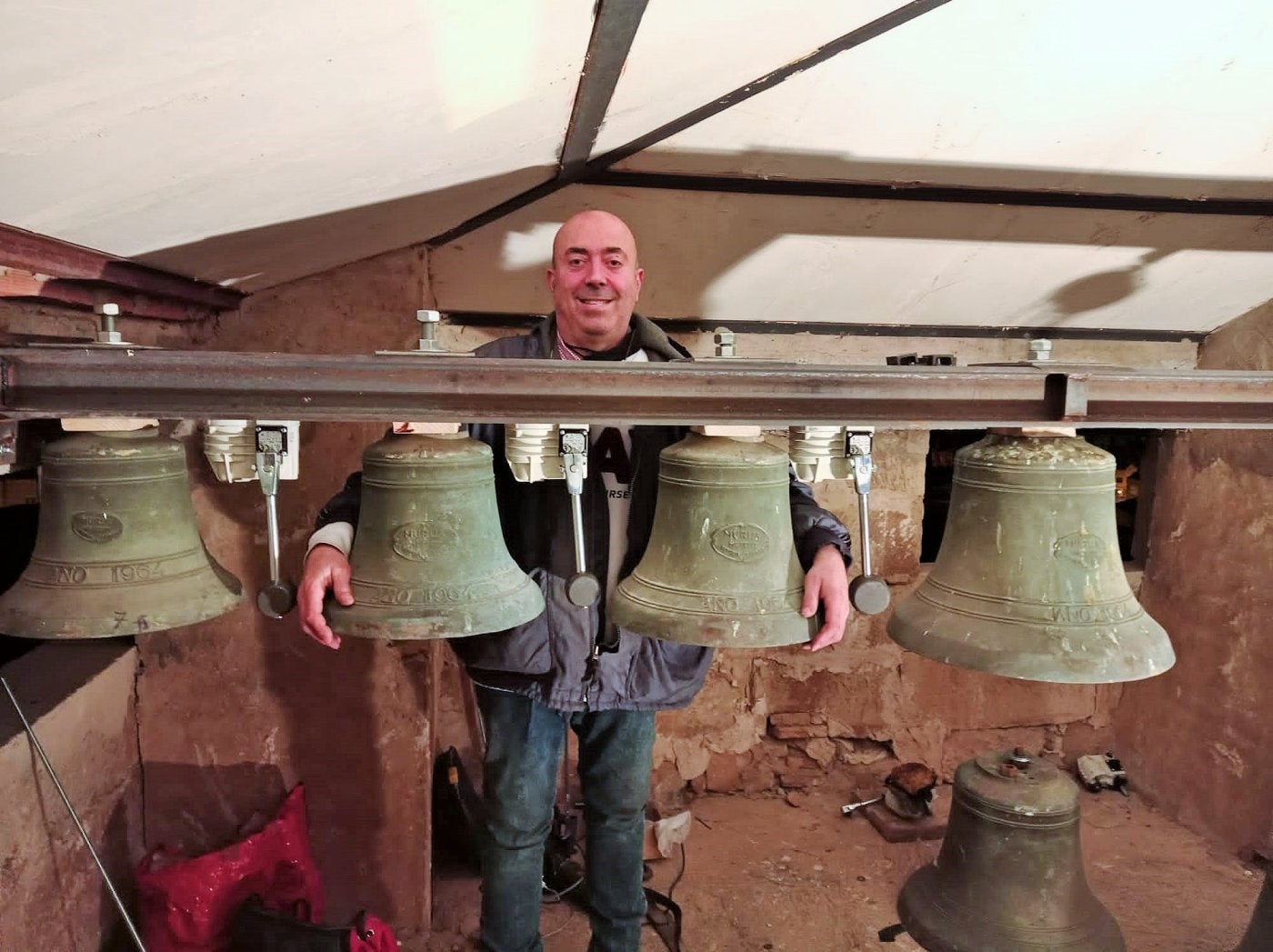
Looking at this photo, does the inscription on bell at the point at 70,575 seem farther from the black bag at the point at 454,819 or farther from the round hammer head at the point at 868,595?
the black bag at the point at 454,819

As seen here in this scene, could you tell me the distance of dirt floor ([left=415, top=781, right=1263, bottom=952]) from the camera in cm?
256

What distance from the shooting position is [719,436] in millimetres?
1206

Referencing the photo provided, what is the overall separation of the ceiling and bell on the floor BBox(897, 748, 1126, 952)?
1449 mm

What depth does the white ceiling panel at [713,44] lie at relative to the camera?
1.08 meters

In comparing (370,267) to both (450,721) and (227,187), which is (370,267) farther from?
(450,721)

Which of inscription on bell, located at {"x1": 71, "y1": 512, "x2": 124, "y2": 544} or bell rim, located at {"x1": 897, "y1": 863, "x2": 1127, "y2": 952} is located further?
bell rim, located at {"x1": 897, "y1": 863, "x2": 1127, "y2": 952}

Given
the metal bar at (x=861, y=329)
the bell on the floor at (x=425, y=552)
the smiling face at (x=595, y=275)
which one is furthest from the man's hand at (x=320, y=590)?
the metal bar at (x=861, y=329)

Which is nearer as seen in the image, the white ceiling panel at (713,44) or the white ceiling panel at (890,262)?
the white ceiling panel at (713,44)

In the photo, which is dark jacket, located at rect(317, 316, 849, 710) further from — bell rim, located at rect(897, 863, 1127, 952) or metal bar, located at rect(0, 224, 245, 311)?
bell rim, located at rect(897, 863, 1127, 952)

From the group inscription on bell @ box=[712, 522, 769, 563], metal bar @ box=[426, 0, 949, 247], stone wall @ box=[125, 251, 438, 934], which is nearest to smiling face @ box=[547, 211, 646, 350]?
metal bar @ box=[426, 0, 949, 247]

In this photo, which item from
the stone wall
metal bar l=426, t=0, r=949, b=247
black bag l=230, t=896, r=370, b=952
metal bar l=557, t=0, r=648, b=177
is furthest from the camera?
the stone wall

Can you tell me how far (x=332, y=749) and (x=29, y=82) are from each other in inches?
78.7

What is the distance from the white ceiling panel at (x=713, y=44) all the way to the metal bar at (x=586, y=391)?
0.45 meters

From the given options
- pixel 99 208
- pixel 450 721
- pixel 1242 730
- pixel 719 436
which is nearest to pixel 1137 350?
pixel 1242 730
